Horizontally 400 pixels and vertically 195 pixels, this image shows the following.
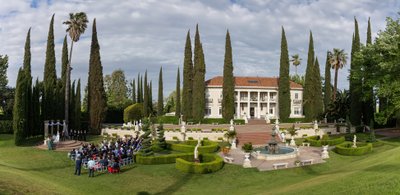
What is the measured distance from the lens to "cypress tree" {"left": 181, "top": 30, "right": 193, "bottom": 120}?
6169 centimetres

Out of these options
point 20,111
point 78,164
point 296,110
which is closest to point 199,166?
point 78,164

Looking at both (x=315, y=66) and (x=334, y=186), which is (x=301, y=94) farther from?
(x=334, y=186)

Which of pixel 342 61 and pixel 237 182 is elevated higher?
pixel 342 61

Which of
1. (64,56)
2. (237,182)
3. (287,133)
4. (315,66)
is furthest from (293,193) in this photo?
(315,66)

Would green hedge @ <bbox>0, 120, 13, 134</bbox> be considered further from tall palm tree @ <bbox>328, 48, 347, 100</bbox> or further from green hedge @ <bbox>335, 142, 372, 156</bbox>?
tall palm tree @ <bbox>328, 48, 347, 100</bbox>

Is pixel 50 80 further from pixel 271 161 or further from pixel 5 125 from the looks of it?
pixel 271 161

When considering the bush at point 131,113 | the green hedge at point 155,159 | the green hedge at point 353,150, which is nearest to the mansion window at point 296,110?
the bush at point 131,113

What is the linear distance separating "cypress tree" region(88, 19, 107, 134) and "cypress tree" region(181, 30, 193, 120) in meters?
17.1

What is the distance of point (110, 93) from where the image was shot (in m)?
84.9

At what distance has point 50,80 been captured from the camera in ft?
150

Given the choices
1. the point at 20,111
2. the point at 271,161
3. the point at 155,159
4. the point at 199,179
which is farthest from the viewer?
the point at 20,111

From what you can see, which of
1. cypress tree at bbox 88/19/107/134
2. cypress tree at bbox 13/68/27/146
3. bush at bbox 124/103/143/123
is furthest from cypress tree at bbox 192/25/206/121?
cypress tree at bbox 13/68/27/146

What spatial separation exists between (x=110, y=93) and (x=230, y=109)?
129 feet

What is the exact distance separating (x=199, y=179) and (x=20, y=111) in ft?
74.9
